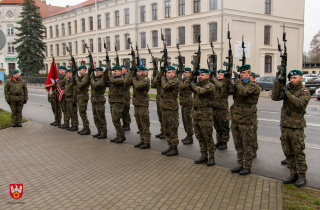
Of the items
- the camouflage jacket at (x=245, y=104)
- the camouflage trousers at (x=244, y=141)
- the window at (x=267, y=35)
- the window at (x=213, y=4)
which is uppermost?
the window at (x=213, y=4)

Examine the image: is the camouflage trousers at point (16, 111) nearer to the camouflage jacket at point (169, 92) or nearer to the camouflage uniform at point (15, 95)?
the camouflage uniform at point (15, 95)

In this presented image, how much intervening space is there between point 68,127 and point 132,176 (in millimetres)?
5509

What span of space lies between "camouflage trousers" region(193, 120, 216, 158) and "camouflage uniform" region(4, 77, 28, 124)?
287 inches

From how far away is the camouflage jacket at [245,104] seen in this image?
5543mm

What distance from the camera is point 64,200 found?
462 cm

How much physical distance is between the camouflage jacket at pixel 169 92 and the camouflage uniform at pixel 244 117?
1572mm

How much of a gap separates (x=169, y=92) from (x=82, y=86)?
3.24 m

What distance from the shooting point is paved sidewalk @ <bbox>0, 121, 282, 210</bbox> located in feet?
14.6

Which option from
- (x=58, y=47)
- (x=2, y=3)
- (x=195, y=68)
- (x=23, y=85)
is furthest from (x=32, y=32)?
(x=195, y=68)

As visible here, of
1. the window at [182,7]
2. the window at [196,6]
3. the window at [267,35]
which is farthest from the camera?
the window at [182,7]

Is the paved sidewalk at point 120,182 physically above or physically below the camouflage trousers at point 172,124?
below

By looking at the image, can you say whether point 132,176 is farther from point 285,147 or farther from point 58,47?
point 58,47

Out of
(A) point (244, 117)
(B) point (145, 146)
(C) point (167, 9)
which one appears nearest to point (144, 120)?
(B) point (145, 146)

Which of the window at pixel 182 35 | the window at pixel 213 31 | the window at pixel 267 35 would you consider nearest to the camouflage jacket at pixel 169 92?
the window at pixel 213 31
